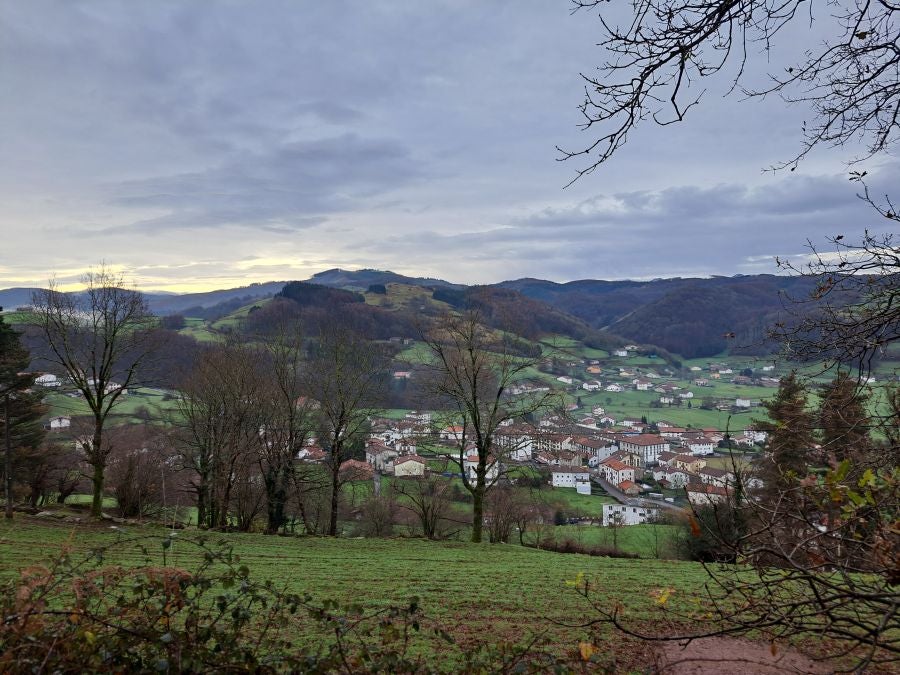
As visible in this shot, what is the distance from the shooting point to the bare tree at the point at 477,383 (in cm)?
1834

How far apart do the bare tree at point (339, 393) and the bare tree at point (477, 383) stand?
3997 mm

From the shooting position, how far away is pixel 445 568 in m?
12.8

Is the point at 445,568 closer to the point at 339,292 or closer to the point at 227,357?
the point at 227,357

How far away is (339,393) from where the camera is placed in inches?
827

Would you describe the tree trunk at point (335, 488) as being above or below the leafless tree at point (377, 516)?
above

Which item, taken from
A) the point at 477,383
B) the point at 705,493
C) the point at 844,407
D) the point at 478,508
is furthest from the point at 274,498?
the point at 844,407

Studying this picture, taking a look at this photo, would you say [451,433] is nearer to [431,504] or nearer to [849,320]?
[431,504]

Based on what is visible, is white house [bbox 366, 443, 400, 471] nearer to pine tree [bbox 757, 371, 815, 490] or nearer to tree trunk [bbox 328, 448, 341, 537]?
tree trunk [bbox 328, 448, 341, 537]

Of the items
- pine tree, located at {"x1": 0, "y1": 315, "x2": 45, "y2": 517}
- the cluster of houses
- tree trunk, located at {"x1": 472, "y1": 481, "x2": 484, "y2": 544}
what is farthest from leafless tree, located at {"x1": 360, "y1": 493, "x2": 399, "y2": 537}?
pine tree, located at {"x1": 0, "y1": 315, "x2": 45, "y2": 517}

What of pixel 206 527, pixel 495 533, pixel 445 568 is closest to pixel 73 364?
pixel 206 527

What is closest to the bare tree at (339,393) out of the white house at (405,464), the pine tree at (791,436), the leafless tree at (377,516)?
the leafless tree at (377,516)

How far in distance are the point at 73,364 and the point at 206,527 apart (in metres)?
7.52

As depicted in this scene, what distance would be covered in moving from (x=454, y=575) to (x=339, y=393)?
1079 centimetres

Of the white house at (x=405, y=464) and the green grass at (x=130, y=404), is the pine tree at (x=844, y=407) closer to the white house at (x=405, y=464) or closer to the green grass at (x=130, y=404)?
the white house at (x=405, y=464)
